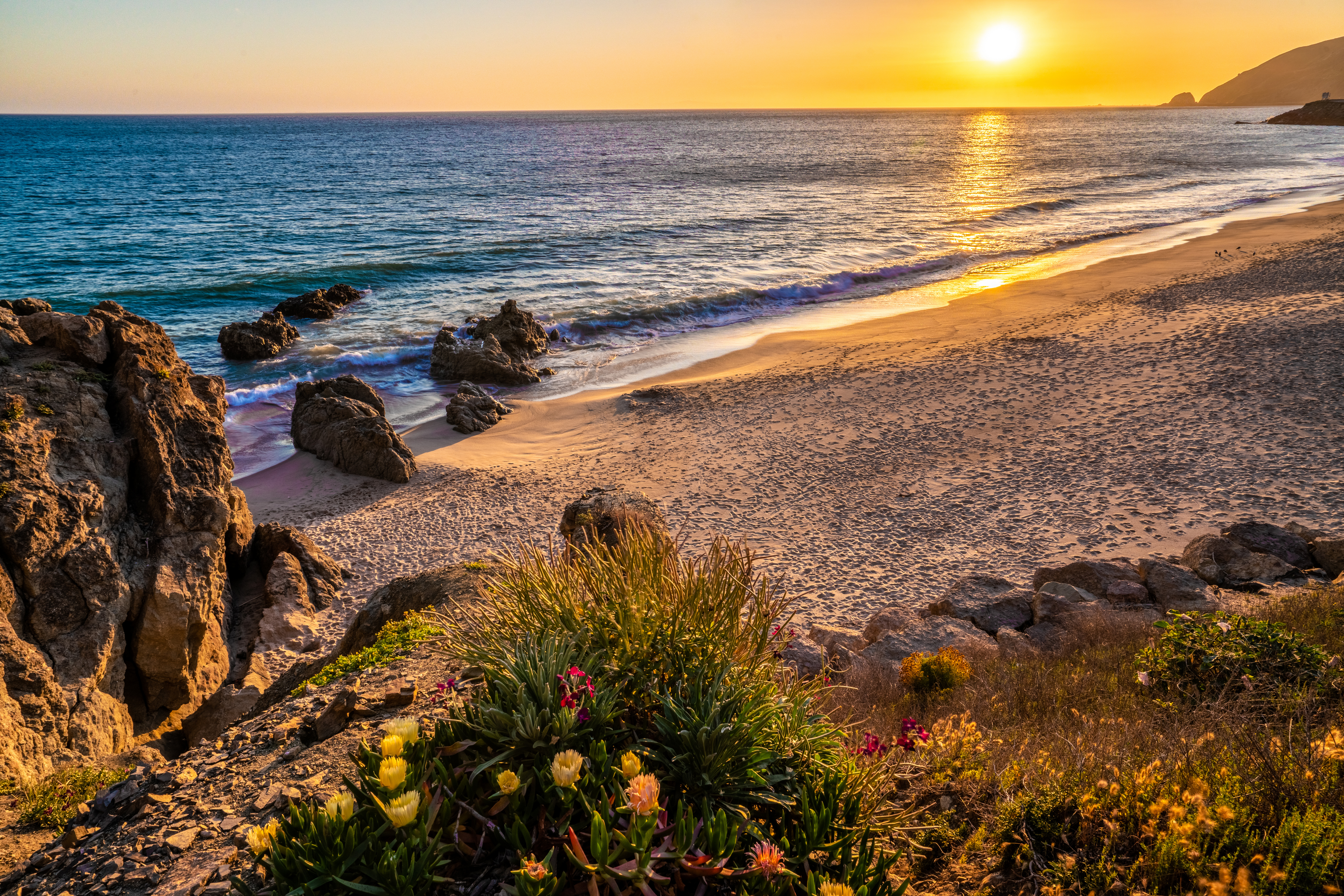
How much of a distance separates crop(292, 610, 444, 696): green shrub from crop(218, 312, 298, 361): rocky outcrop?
17355 mm

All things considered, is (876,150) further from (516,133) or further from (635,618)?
(635,618)

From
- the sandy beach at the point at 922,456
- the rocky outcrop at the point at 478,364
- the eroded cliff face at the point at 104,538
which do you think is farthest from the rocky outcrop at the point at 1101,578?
the rocky outcrop at the point at 478,364

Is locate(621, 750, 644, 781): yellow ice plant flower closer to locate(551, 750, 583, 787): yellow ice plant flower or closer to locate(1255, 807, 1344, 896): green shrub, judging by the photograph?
locate(551, 750, 583, 787): yellow ice plant flower

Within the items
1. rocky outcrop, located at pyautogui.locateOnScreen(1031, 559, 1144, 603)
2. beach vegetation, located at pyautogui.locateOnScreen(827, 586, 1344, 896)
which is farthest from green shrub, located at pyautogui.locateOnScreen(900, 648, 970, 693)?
rocky outcrop, located at pyautogui.locateOnScreen(1031, 559, 1144, 603)

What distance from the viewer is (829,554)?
9.10 metres

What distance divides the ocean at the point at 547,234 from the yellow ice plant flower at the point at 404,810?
43.3ft

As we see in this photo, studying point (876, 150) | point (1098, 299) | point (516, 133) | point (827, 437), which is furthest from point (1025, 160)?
point (516, 133)

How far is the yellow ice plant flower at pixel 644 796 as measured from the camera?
1979 millimetres

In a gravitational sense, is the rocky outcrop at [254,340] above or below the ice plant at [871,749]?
above

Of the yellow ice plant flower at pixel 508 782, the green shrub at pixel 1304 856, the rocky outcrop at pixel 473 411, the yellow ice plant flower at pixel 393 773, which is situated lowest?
the rocky outcrop at pixel 473 411

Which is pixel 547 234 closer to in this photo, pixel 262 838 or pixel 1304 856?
pixel 262 838

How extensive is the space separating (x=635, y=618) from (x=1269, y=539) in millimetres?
8428

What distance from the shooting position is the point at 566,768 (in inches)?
83.5

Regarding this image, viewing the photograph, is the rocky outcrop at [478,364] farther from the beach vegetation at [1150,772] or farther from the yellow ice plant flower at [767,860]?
the yellow ice plant flower at [767,860]
